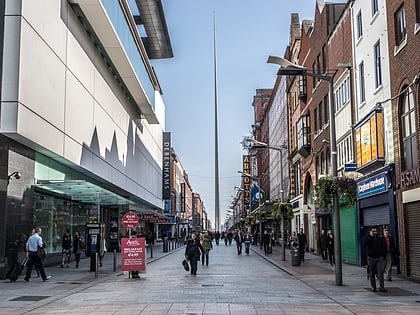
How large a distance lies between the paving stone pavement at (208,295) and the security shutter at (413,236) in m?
0.63

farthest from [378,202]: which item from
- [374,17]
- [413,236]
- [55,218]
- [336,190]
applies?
[55,218]

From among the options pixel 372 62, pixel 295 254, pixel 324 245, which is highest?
pixel 372 62

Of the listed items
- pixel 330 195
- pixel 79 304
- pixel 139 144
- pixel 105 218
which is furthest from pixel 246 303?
pixel 139 144

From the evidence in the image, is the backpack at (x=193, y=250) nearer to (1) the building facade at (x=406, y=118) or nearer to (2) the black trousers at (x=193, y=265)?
(2) the black trousers at (x=193, y=265)

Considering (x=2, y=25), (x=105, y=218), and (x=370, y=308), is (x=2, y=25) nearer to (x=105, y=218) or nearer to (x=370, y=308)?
(x=370, y=308)

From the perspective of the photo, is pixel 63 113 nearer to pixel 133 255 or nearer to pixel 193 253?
pixel 133 255

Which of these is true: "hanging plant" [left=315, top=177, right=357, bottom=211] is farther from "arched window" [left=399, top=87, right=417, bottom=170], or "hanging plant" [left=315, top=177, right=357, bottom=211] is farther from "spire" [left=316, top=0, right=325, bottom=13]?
"spire" [left=316, top=0, right=325, bottom=13]

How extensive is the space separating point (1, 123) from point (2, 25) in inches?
139

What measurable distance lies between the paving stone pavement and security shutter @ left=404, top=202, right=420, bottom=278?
24.7 inches

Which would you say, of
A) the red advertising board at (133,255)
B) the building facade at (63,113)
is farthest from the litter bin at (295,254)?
the building facade at (63,113)

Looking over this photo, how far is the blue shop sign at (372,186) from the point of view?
22.4 meters

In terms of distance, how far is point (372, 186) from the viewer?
78.9ft

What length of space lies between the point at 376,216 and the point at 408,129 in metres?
5.61

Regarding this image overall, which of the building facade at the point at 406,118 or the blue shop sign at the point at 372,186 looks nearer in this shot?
the building facade at the point at 406,118
